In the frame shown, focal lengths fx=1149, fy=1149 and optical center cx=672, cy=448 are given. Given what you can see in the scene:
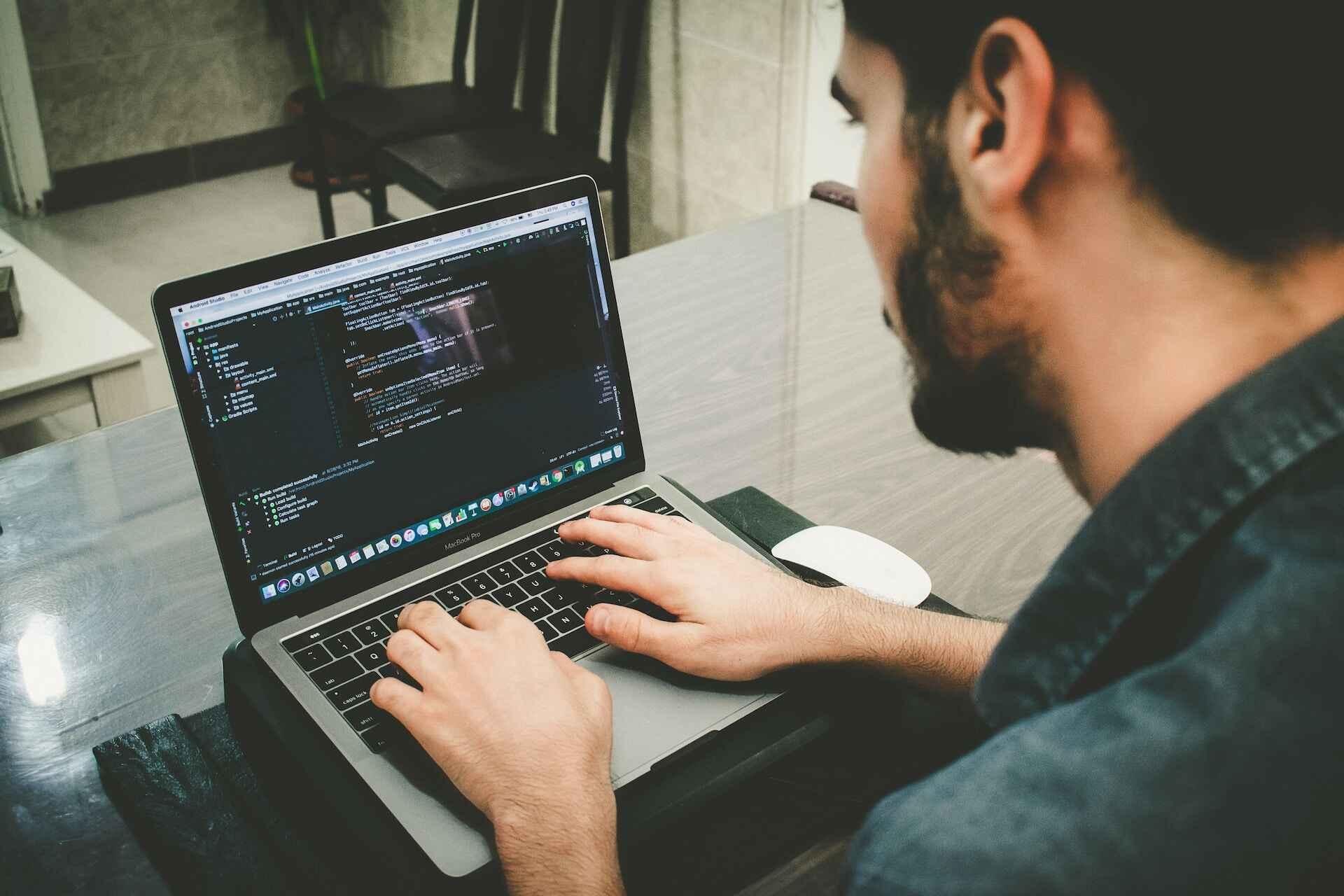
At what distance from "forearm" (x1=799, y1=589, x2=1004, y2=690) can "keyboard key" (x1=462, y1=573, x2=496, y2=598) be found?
0.80ft

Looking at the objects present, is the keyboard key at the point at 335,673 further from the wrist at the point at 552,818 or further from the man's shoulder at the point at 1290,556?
the man's shoulder at the point at 1290,556

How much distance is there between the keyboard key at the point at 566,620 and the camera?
0.85m

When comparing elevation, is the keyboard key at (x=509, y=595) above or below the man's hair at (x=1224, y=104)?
below

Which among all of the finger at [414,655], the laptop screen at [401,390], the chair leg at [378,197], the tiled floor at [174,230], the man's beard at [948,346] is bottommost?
the tiled floor at [174,230]

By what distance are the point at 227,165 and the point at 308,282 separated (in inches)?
152

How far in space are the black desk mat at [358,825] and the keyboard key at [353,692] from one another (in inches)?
2.2

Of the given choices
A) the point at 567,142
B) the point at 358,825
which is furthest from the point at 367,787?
the point at 567,142

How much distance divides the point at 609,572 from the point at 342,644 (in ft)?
0.65

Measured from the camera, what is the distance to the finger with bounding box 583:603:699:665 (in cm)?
80

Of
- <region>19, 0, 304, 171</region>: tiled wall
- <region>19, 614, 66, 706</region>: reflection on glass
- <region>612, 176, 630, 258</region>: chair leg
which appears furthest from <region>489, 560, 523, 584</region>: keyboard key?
<region>19, 0, 304, 171</region>: tiled wall

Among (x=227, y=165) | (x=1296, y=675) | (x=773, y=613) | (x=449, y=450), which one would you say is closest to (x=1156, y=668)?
(x=1296, y=675)

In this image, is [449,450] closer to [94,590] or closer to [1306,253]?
[94,590]

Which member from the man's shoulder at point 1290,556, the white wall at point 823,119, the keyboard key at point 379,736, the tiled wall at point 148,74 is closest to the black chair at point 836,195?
the white wall at point 823,119

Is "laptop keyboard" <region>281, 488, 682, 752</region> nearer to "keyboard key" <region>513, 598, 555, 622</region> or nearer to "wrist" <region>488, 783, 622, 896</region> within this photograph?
"keyboard key" <region>513, 598, 555, 622</region>
